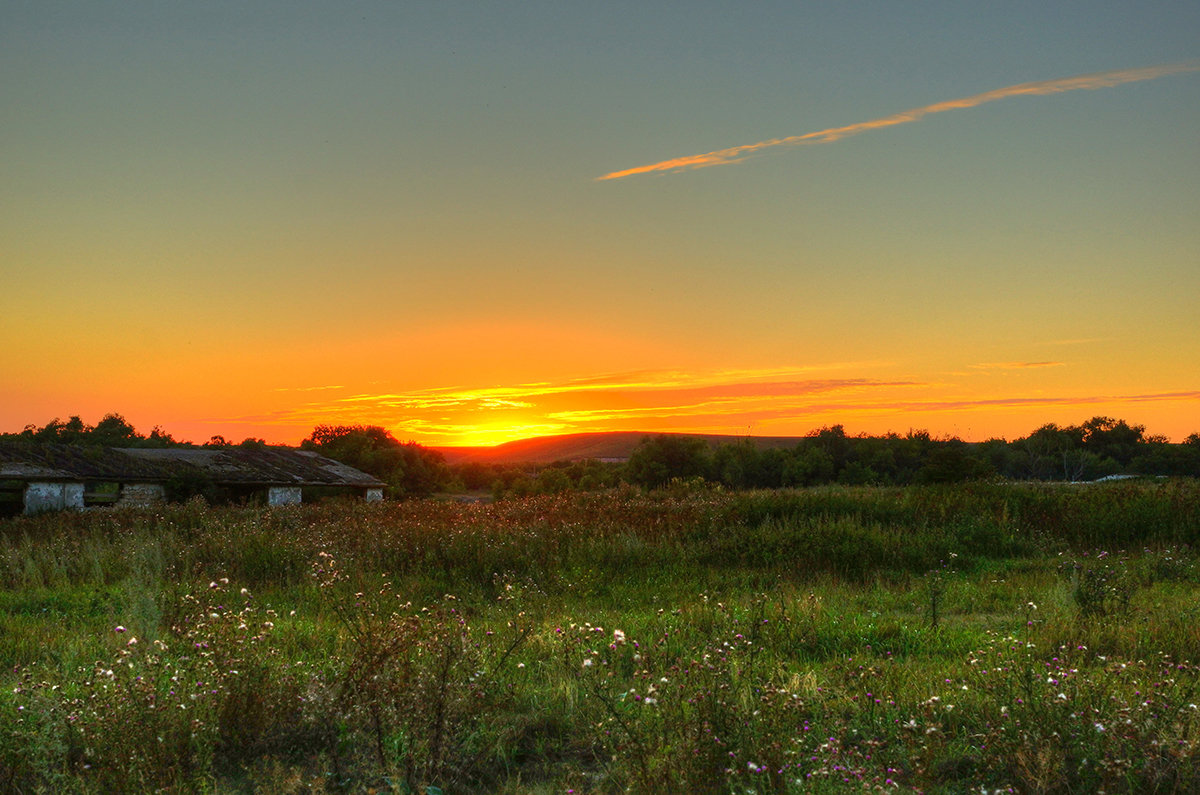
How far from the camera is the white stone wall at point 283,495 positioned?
38.5 metres

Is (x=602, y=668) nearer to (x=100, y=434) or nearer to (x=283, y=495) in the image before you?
(x=283, y=495)

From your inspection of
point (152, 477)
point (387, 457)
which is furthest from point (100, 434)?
point (152, 477)

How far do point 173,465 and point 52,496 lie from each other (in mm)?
5888

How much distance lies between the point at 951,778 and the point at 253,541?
11.7m

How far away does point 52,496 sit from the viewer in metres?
30.1

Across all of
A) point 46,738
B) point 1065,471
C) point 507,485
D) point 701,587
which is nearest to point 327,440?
point 507,485

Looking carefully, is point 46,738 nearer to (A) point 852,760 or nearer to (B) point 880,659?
(A) point 852,760

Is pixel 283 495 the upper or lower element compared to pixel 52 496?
lower

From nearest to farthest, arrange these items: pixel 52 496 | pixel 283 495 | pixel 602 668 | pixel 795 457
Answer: pixel 602 668 → pixel 52 496 → pixel 283 495 → pixel 795 457

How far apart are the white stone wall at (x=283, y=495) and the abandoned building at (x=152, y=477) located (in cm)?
5

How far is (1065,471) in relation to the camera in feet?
191

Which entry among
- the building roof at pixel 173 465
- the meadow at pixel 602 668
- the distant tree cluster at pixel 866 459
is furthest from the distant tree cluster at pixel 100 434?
the meadow at pixel 602 668

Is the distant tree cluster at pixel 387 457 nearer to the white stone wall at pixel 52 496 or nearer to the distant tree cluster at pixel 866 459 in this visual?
the distant tree cluster at pixel 866 459

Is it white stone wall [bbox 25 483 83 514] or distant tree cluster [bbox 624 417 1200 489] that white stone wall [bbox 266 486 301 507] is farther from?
distant tree cluster [bbox 624 417 1200 489]
